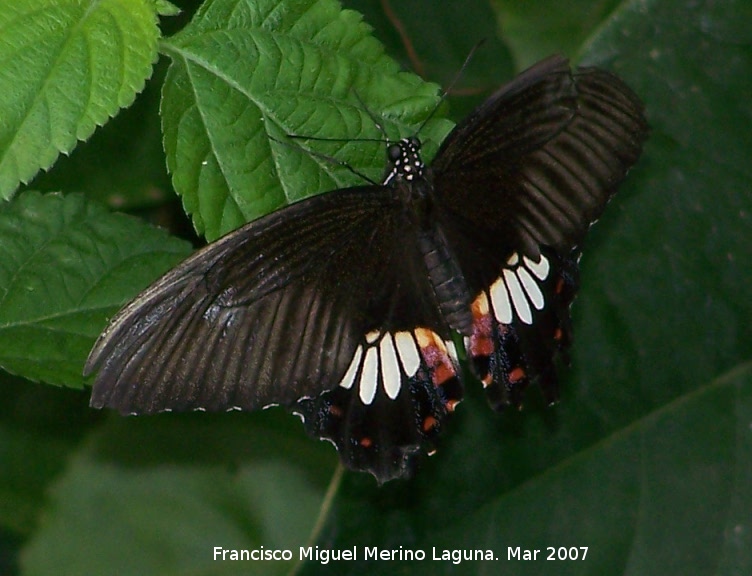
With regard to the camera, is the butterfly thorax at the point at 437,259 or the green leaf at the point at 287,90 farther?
the butterfly thorax at the point at 437,259

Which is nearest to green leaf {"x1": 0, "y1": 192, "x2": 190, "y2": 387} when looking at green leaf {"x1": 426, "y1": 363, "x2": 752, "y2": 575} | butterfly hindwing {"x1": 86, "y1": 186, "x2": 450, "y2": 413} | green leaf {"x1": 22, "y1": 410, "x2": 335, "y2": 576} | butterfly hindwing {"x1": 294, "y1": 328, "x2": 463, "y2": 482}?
butterfly hindwing {"x1": 86, "y1": 186, "x2": 450, "y2": 413}

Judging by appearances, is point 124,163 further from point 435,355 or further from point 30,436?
point 435,355

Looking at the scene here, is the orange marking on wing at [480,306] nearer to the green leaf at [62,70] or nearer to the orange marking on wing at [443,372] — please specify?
the orange marking on wing at [443,372]

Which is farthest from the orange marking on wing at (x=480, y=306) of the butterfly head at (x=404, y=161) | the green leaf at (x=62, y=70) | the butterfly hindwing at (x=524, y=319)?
the green leaf at (x=62, y=70)

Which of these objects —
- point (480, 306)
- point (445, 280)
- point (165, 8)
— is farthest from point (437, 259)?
point (165, 8)

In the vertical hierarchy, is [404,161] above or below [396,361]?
above

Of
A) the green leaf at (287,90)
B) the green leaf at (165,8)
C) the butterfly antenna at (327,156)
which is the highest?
the green leaf at (165,8)
